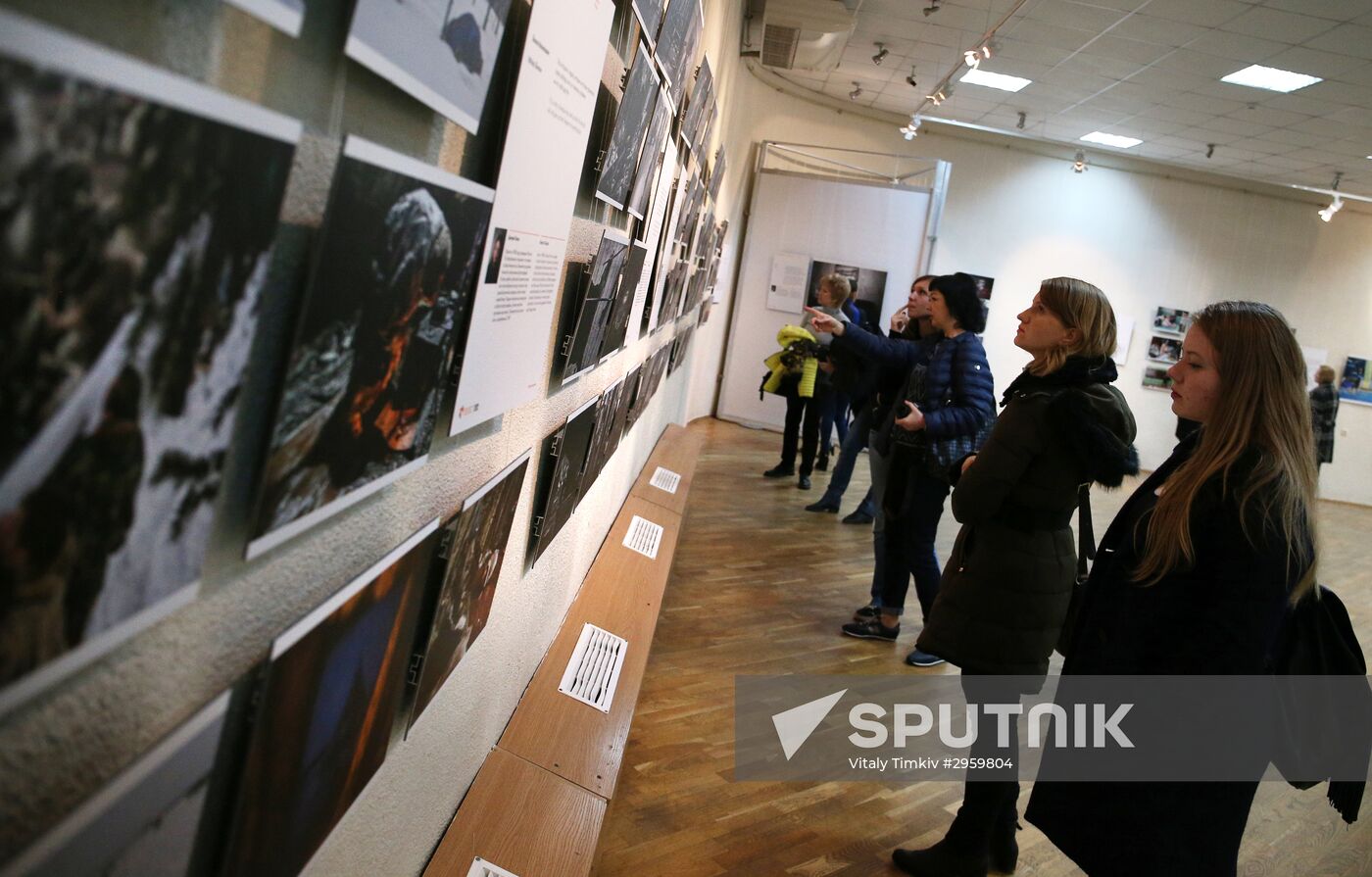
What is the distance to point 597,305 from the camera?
227 cm

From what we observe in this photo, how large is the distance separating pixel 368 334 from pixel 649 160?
5.91 ft

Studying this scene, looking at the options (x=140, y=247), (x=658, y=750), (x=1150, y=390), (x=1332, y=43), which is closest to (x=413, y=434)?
(x=140, y=247)

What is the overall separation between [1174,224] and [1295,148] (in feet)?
10.2

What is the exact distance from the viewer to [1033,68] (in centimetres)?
1128

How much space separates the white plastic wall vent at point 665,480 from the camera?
232 inches

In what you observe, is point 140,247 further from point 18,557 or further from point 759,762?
point 759,762

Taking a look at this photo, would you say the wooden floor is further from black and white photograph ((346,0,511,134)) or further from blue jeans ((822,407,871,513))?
black and white photograph ((346,0,511,134))

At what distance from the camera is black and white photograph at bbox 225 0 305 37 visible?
58 cm

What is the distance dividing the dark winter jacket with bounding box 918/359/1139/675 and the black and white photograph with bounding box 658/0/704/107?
1.42 meters

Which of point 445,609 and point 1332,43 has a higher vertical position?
point 1332,43

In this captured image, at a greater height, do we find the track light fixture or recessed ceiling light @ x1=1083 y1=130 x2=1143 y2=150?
recessed ceiling light @ x1=1083 y1=130 x2=1143 y2=150

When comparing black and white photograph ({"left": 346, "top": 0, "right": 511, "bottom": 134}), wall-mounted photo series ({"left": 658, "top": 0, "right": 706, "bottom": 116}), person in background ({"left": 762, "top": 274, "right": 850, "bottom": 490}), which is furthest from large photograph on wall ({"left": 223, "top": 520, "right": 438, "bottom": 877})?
person in background ({"left": 762, "top": 274, "right": 850, "bottom": 490})

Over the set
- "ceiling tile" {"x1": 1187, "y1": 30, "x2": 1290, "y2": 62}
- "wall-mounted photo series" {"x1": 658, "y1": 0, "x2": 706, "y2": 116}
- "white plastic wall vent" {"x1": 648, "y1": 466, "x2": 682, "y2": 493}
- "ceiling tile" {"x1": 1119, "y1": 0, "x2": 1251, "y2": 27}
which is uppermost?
"ceiling tile" {"x1": 1187, "y1": 30, "x2": 1290, "y2": 62}

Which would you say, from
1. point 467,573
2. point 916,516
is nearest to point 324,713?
point 467,573
